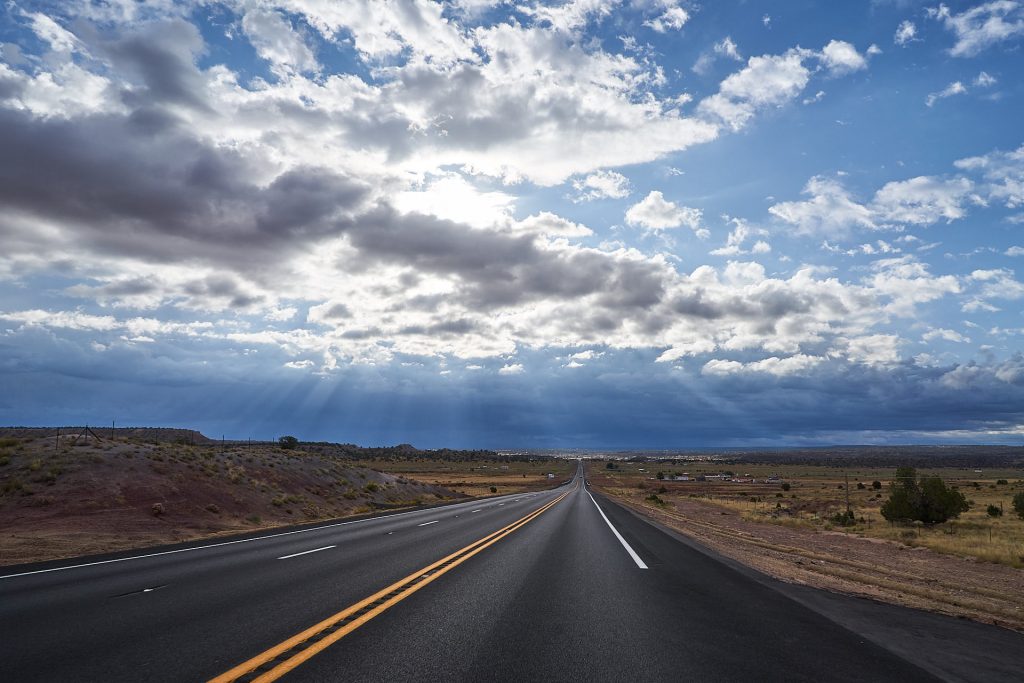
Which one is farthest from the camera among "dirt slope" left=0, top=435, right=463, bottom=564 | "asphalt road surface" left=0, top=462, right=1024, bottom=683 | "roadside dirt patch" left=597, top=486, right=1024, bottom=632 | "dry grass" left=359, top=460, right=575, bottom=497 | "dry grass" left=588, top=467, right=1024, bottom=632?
"dry grass" left=359, top=460, right=575, bottom=497

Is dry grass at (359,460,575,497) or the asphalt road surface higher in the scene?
the asphalt road surface

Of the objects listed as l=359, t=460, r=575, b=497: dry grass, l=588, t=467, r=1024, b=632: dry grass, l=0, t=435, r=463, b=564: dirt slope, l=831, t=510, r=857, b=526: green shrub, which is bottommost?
l=359, t=460, r=575, b=497: dry grass

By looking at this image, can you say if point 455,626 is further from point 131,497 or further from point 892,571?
point 131,497

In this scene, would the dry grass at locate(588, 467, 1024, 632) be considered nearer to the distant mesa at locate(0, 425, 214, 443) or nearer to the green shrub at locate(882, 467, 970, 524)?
the green shrub at locate(882, 467, 970, 524)

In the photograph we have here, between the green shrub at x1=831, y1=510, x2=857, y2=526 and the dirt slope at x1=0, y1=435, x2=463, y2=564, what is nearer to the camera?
the dirt slope at x1=0, y1=435, x2=463, y2=564

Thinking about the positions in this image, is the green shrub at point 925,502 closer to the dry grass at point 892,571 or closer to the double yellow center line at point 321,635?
the dry grass at point 892,571

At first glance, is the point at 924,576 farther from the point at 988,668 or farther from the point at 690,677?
the point at 690,677

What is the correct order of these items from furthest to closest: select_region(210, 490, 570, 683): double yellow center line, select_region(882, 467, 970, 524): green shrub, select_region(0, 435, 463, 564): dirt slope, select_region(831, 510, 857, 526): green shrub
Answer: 1. select_region(831, 510, 857, 526): green shrub
2. select_region(882, 467, 970, 524): green shrub
3. select_region(0, 435, 463, 564): dirt slope
4. select_region(210, 490, 570, 683): double yellow center line

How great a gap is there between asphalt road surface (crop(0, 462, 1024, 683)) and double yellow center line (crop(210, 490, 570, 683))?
0.03 meters

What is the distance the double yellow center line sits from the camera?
533 cm

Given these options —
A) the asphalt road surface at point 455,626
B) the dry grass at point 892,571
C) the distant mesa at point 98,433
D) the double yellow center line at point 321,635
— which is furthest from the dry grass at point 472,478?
the double yellow center line at point 321,635

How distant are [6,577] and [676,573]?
40.7ft

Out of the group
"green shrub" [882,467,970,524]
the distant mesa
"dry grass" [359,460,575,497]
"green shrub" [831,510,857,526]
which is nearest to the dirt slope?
the distant mesa

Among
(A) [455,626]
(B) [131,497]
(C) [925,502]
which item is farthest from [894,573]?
(B) [131,497]
